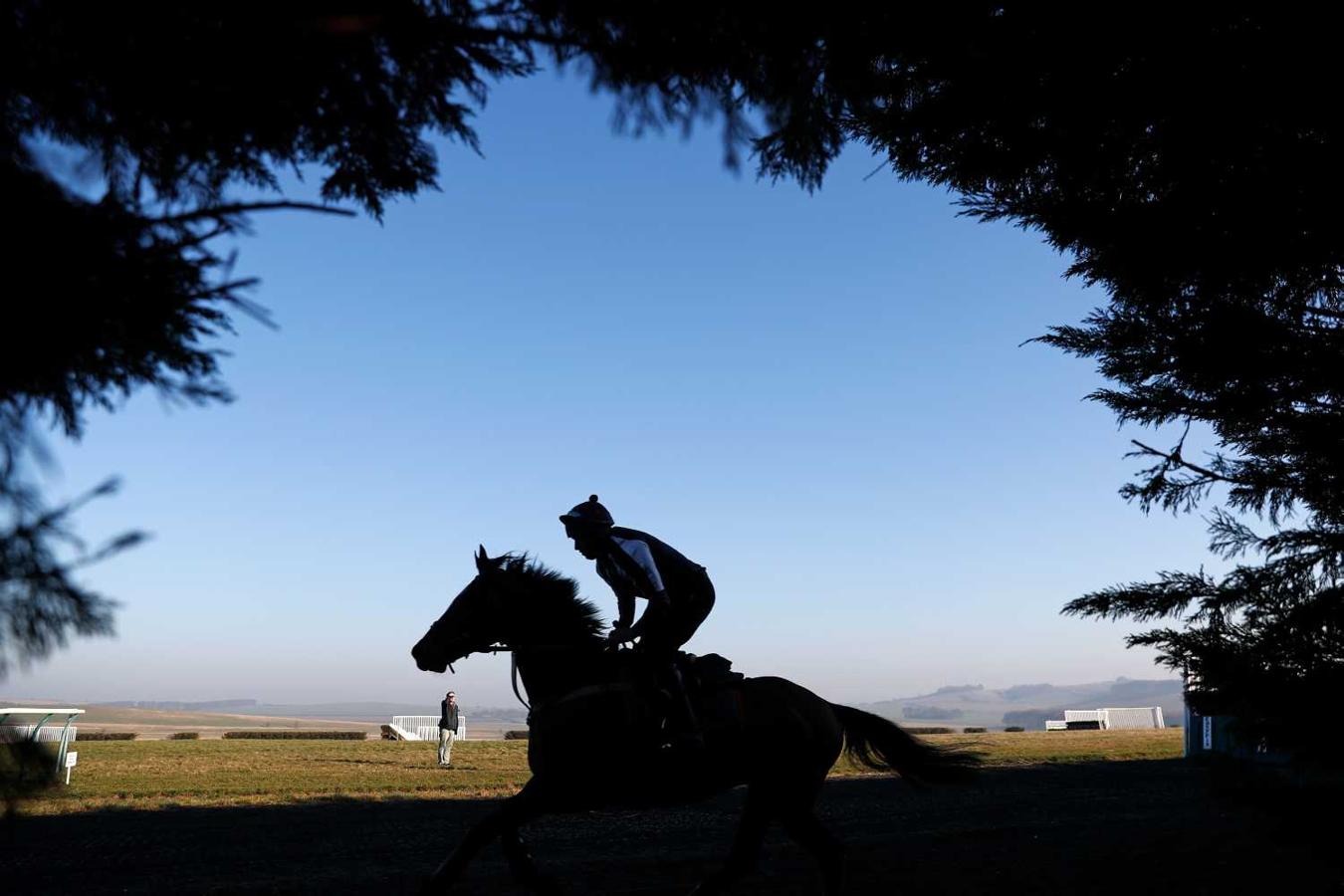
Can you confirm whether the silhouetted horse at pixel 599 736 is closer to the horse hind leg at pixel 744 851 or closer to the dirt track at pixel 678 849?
the horse hind leg at pixel 744 851

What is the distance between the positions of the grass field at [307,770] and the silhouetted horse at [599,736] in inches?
70.9

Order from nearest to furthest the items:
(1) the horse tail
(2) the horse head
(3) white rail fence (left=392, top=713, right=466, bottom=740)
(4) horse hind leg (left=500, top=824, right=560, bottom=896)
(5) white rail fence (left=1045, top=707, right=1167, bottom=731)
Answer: (4) horse hind leg (left=500, top=824, right=560, bottom=896) < (2) the horse head < (1) the horse tail < (3) white rail fence (left=392, top=713, right=466, bottom=740) < (5) white rail fence (left=1045, top=707, right=1167, bottom=731)

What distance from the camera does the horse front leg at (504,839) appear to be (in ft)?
20.3

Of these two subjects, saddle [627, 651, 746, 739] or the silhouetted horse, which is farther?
saddle [627, 651, 746, 739]

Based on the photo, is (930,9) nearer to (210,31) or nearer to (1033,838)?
(210,31)

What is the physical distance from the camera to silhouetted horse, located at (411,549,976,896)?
6.64 metres

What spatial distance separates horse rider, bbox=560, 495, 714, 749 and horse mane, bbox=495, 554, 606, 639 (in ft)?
1.51

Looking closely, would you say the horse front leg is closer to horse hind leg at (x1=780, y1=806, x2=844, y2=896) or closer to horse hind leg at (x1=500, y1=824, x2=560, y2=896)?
horse hind leg at (x1=500, y1=824, x2=560, y2=896)

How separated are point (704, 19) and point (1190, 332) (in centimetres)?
284

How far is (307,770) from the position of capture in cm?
2131

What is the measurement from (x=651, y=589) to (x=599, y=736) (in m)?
1.00

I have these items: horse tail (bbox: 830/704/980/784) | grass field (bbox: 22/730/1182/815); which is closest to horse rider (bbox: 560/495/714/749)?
horse tail (bbox: 830/704/980/784)

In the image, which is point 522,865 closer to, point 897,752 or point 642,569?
point 642,569

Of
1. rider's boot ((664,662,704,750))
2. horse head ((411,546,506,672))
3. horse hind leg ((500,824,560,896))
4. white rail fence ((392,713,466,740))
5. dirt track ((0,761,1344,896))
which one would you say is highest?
horse head ((411,546,506,672))
